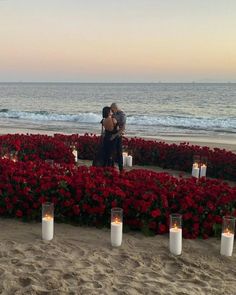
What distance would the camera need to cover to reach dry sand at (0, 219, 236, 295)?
4586 mm

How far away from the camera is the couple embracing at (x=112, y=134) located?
33.6ft

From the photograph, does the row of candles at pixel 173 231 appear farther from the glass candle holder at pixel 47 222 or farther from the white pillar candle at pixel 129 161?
the white pillar candle at pixel 129 161

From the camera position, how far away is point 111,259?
213 inches

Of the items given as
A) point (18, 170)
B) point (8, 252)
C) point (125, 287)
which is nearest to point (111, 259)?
point (125, 287)

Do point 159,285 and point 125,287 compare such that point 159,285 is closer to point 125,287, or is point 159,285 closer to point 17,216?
point 125,287

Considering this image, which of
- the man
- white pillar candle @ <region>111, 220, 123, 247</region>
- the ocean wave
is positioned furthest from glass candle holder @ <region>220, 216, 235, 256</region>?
the ocean wave

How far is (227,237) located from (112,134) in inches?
205

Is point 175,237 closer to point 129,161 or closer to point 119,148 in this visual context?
point 119,148

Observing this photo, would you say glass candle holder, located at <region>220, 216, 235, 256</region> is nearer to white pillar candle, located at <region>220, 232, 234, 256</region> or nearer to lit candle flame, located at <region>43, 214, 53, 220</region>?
white pillar candle, located at <region>220, 232, 234, 256</region>

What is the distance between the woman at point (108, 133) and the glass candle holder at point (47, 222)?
4.38 metres

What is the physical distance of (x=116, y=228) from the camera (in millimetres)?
5801

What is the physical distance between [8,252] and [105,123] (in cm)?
519

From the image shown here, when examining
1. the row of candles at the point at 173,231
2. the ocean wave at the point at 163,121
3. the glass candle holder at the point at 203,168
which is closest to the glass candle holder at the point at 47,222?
the row of candles at the point at 173,231

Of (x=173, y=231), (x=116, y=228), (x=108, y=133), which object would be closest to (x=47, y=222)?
(x=116, y=228)
